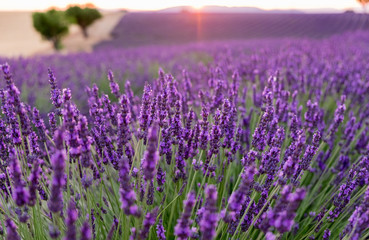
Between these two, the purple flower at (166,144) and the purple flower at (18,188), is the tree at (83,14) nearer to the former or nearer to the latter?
the purple flower at (166,144)

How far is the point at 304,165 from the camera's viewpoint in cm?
166

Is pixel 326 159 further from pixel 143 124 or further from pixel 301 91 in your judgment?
pixel 143 124

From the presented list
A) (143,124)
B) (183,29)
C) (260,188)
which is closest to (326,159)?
(260,188)

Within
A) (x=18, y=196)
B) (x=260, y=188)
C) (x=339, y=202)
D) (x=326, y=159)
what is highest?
(x=18, y=196)

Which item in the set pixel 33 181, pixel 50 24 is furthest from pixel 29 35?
pixel 33 181

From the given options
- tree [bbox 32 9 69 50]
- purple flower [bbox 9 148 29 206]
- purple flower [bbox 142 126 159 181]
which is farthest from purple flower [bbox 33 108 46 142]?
tree [bbox 32 9 69 50]

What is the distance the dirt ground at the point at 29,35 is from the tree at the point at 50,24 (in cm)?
462

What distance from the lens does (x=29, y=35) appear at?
1711 inches

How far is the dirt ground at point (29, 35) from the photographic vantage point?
30430 mm

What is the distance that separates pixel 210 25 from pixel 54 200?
114 feet

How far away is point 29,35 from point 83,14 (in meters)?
19.1

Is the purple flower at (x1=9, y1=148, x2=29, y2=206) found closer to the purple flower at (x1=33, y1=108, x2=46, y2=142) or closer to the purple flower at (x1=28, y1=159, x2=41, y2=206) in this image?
the purple flower at (x1=28, y1=159, x2=41, y2=206)

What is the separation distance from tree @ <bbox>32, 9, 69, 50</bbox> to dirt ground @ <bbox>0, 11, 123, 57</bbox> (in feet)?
15.2

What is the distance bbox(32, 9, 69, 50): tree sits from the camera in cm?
2195
